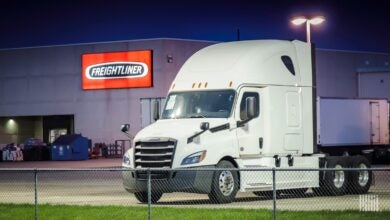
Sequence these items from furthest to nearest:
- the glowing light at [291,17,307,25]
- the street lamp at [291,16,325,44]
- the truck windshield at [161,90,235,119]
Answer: the glowing light at [291,17,307,25], the street lamp at [291,16,325,44], the truck windshield at [161,90,235,119]

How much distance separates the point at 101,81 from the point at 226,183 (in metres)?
48.5

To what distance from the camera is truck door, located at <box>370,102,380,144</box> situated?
3391 centimetres

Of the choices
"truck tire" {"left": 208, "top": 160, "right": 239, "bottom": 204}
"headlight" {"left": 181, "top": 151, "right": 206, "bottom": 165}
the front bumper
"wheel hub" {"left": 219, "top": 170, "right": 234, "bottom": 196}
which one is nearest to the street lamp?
"truck tire" {"left": 208, "top": 160, "right": 239, "bottom": 204}

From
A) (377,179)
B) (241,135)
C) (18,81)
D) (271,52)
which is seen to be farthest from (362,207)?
(18,81)

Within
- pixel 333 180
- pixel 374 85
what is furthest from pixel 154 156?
pixel 374 85

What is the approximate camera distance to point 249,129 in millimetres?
22281

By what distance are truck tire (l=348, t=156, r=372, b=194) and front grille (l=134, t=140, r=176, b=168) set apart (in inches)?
243

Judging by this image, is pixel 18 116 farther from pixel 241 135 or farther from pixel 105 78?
pixel 241 135

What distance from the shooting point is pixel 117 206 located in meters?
20.1

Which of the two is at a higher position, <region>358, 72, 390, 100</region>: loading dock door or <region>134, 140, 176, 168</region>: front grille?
<region>358, 72, 390, 100</region>: loading dock door

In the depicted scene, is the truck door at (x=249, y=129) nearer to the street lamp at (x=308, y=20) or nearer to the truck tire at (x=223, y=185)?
the truck tire at (x=223, y=185)

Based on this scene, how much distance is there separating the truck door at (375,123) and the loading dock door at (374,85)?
30662 millimetres

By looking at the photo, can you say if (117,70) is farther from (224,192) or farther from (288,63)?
(224,192)

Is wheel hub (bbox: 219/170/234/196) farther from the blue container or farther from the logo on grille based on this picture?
the blue container
